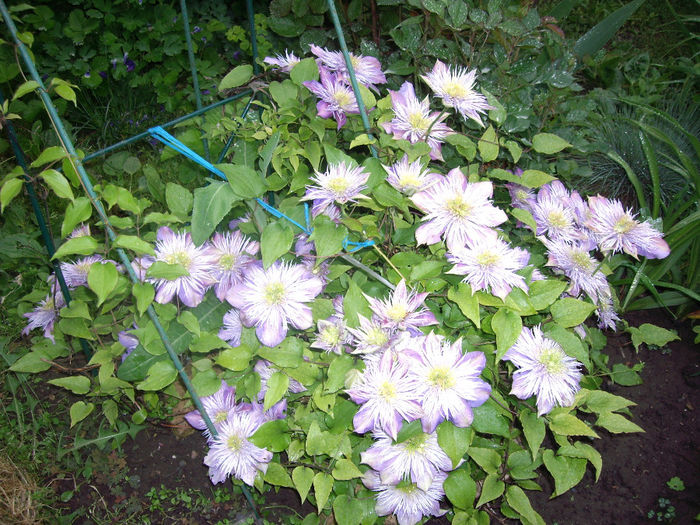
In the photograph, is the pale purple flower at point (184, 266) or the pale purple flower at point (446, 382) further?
the pale purple flower at point (184, 266)

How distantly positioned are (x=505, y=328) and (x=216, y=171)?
56 cm

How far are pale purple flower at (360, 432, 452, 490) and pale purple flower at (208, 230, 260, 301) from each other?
400 millimetres

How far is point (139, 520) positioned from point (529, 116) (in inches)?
54.2

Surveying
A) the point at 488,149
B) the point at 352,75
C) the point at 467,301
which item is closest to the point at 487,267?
the point at 467,301

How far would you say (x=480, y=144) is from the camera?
3.68 feet

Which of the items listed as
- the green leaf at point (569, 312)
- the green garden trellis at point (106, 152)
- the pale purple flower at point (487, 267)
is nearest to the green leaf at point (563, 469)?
the green leaf at point (569, 312)

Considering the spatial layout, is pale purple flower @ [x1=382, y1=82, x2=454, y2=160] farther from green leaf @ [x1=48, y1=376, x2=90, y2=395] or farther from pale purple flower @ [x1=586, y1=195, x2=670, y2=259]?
green leaf @ [x1=48, y1=376, x2=90, y2=395]

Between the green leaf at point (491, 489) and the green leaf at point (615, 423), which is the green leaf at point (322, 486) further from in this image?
the green leaf at point (615, 423)

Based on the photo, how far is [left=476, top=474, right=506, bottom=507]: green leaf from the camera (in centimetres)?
103

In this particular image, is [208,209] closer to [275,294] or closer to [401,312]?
[275,294]

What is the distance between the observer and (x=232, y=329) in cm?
108

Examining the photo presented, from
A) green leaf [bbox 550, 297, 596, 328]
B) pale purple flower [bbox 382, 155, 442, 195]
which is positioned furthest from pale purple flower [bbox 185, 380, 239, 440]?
green leaf [bbox 550, 297, 596, 328]

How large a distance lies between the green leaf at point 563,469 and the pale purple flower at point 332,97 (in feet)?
2.46

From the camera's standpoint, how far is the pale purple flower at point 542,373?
3.13ft
